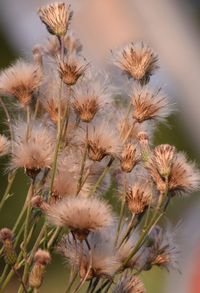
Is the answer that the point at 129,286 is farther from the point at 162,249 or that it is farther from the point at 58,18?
the point at 58,18

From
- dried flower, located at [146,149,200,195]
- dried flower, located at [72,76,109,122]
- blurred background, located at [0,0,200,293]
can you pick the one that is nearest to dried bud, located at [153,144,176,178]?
dried flower, located at [146,149,200,195]

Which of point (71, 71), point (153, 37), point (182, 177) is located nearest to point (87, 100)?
point (71, 71)

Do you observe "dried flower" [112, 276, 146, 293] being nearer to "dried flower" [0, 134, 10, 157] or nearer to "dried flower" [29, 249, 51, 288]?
"dried flower" [29, 249, 51, 288]

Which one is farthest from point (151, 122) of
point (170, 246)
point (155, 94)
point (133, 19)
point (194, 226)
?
point (133, 19)

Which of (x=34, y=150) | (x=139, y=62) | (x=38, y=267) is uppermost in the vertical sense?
(x=139, y=62)

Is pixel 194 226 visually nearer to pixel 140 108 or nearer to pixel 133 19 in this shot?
pixel 140 108

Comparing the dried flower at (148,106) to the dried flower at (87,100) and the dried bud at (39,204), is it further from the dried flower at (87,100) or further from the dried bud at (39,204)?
the dried bud at (39,204)
